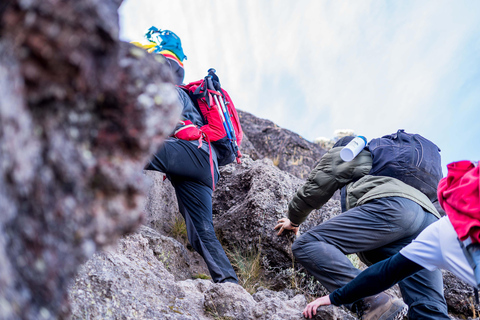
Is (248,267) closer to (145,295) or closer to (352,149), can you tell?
(352,149)

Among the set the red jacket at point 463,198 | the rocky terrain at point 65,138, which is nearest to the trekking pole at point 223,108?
the red jacket at point 463,198

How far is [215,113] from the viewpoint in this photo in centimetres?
406

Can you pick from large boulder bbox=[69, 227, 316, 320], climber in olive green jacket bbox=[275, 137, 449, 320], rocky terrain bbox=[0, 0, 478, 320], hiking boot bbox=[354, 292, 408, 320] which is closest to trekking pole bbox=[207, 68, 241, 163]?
climber in olive green jacket bbox=[275, 137, 449, 320]

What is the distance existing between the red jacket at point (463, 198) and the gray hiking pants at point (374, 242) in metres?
0.82

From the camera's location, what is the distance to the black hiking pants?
3678 millimetres

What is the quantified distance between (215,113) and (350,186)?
1689 millimetres

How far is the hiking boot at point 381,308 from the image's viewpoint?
110 inches

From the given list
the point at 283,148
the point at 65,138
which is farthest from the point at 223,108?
the point at 283,148

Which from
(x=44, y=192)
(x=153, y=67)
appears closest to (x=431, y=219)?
(x=153, y=67)

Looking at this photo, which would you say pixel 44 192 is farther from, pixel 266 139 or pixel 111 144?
pixel 266 139

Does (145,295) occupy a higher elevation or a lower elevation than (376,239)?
lower

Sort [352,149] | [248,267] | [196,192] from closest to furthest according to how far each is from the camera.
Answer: [352,149]
[196,192]
[248,267]

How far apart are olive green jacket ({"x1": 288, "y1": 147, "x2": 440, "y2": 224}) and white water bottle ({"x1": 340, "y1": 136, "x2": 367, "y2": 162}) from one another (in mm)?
74

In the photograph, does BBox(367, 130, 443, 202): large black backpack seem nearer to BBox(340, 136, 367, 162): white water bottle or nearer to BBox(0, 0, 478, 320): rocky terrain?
BBox(340, 136, 367, 162): white water bottle
